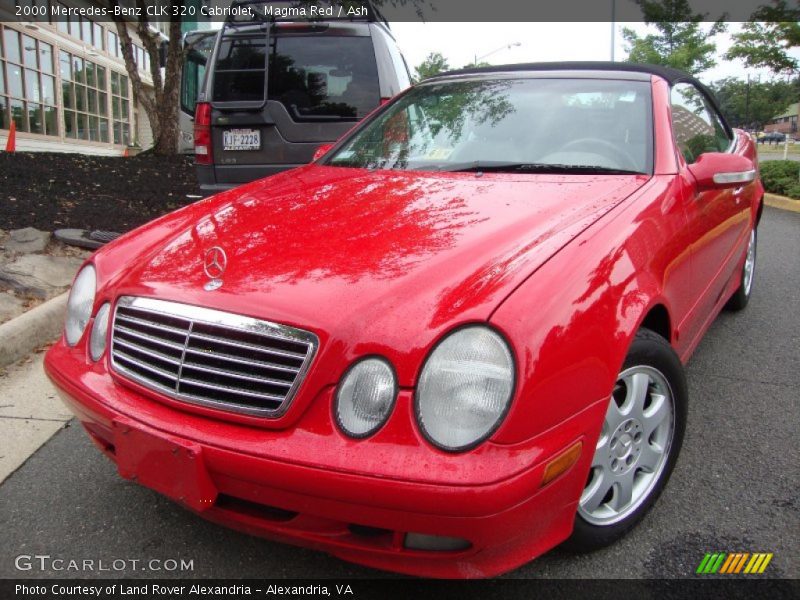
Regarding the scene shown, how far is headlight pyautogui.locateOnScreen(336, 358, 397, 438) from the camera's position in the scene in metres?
1.60

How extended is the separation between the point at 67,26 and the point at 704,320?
67.3ft

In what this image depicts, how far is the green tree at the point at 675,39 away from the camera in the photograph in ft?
82.6

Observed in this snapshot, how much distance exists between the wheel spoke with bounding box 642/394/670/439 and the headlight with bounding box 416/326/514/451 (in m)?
0.72

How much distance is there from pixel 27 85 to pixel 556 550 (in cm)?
1835

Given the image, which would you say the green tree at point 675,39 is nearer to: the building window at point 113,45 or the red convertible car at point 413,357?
the building window at point 113,45

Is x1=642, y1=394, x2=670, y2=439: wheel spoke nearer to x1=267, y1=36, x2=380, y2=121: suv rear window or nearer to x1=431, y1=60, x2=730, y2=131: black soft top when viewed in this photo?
x1=431, y1=60, x2=730, y2=131: black soft top

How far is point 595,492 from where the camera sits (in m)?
1.93

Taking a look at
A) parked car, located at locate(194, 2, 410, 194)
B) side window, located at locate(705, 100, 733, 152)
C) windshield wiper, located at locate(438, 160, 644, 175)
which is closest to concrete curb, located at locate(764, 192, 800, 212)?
side window, located at locate(705, 100, 733, 152)

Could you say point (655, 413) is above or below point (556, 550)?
above

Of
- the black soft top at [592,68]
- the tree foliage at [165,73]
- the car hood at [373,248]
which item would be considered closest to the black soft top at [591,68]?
the black soft top at [592,68]

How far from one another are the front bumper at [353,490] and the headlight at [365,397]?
35mm

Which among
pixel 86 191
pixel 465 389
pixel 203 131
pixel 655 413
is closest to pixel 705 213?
pixel 655 413

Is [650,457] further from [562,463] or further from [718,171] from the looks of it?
[718,171]

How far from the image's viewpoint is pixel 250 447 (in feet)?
5.36
